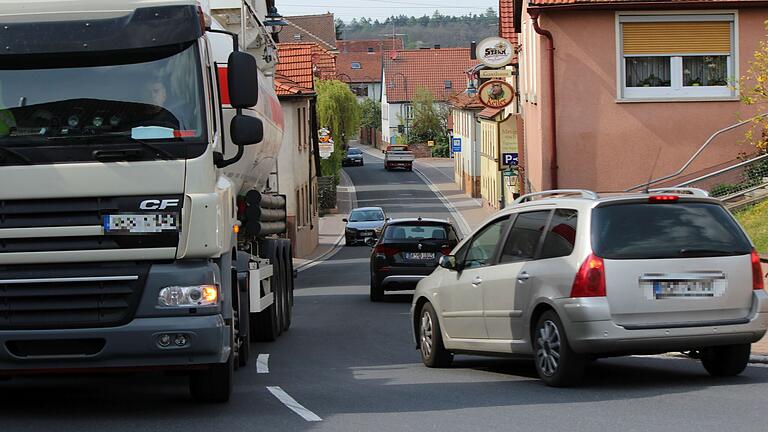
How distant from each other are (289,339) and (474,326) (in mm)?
6187

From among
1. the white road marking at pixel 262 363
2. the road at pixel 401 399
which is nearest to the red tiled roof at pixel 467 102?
the white road marking at pixel 262 363

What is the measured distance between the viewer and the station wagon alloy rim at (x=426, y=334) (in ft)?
45.2

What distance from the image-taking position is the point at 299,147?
55.0m

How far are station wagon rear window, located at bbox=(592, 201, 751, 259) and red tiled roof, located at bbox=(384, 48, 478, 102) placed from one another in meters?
117

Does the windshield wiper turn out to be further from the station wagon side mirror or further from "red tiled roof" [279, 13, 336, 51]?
"red tiled roof" [279, 13, 336, 51]

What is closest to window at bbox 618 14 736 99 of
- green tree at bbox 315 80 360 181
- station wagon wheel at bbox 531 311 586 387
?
station wagon wheel at bbox 531 311 586 387

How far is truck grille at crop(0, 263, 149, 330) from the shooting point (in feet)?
30.1

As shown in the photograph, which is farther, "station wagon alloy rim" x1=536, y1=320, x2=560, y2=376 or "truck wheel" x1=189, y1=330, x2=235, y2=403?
"station wagon alloy rim" x1=536, y1=320, x2=560, y2=376

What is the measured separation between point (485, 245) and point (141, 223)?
437cm

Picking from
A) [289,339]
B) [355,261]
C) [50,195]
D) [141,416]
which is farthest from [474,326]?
[355,261]

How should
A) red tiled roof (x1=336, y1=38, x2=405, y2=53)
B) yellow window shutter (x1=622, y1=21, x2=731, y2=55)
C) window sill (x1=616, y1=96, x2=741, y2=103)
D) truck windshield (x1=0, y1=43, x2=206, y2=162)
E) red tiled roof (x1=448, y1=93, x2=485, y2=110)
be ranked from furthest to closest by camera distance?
red tiled roof (x1=336, y1=38, x2=405, y2=53) < red tiled roof (x1=448, y1=93, x2=485, y2=110) < window sill (x1=616, y1=96, x2=741, y2=103) < yellow window shutter (x1=622, y1=21, x2=731, y2=55) < truck windshield (x1=0, y1=43, x2=206, y2=162)

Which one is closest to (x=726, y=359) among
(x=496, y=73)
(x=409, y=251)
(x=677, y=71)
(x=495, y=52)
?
(x=409, y=251)

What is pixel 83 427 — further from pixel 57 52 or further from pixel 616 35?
pixel 616 35

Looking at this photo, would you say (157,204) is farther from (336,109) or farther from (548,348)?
(336,109)
